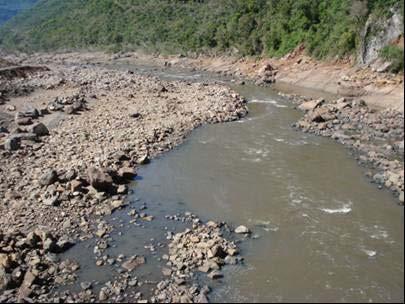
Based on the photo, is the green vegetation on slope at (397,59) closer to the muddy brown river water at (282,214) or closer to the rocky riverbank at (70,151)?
the muddy brown river water at (282,214)

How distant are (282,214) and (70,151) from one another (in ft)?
40.0

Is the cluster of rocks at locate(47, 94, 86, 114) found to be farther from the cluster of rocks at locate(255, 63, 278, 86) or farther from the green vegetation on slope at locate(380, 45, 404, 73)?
the green vegetation on slope at locate(380, 45, 404, 73)

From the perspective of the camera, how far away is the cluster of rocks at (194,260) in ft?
40.5

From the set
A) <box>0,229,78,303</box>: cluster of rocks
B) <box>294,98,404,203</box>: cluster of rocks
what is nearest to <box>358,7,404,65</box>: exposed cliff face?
<box>294,98,404,203</box>: cluster of rocks

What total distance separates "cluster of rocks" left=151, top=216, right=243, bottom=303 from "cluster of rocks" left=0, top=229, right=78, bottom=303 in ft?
9.47

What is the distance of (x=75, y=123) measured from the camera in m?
29.3

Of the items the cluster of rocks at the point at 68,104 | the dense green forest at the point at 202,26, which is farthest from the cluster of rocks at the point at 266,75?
the cluster of rocks at the point at 68,104

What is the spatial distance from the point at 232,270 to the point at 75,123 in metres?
18.9

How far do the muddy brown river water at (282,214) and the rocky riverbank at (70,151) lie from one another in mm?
1015

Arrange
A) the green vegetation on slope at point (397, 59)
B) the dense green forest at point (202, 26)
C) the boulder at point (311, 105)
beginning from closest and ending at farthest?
the green vegetation on slope at point (397, 59)
the boulder at point (311, 105)
the dense green forest at point (202, 26)

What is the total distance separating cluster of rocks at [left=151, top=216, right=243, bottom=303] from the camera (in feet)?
40.5

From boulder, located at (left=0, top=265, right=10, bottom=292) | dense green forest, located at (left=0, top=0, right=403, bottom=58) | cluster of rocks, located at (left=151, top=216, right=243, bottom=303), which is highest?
dense green forest, located at (left=0, top=0, right=403, bottom=58)

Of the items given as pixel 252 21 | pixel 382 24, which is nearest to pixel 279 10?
pixel 252 21

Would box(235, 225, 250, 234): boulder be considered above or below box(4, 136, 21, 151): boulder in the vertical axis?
below
